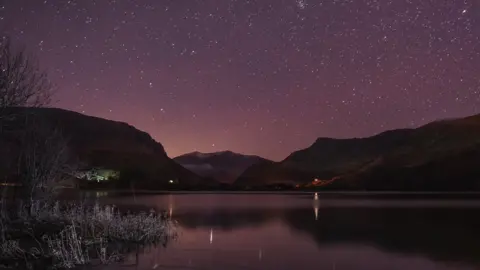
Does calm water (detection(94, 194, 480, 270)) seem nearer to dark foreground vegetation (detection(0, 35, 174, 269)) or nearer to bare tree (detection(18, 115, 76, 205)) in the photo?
dark foreground vegetation (detection(0, 35, 174, 269))

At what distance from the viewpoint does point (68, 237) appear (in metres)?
23.8

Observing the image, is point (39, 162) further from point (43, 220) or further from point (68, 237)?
point (68, 237)

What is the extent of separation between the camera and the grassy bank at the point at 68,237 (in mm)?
21984

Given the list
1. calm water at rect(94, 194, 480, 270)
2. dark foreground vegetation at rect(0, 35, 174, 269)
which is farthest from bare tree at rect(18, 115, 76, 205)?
calm water at rect(94, 194, 480, 270)

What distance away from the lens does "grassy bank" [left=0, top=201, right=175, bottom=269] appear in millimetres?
21984

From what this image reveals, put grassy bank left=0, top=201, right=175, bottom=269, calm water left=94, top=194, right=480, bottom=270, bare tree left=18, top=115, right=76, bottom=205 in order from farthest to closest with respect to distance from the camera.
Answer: bare tree left=18, top=115, right=76, bottom=205 → calm water left=94, top=194, right=480, bottom=270 → grassy bank left=0, top=201, right=175, bottom=269

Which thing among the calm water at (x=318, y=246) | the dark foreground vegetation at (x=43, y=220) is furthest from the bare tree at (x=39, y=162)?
the calm water at (x=318, y=246)

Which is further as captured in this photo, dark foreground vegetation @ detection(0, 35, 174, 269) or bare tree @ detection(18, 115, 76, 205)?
bare tree @ detection(18, 115, 76, 205)

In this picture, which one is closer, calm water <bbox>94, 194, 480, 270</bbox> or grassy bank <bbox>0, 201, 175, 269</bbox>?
grassy bank <bbox>0, 201, 175, 269</bbox>

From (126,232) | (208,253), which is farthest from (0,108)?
(208,253)

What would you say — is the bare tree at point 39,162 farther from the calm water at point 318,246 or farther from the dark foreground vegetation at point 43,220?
the calm water at point 318,246

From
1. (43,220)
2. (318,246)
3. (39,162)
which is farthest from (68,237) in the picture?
(318,246)

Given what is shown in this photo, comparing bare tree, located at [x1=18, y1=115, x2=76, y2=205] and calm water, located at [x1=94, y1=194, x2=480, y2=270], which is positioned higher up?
bare tree, located at [x1=18, y1=115, x2=76, y2=205]

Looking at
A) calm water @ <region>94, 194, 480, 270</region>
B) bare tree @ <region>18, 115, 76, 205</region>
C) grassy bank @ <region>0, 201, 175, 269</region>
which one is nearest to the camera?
grassy bank @ <region>0, 201, 175, 269</region>
